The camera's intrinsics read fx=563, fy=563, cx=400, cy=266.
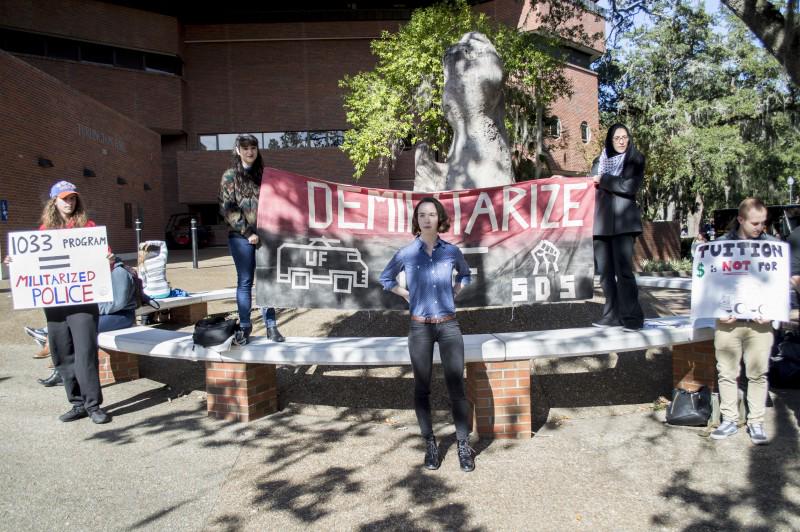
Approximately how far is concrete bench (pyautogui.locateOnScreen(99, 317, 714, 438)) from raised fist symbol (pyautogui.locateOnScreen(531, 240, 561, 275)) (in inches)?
28.1

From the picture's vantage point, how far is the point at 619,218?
4.85 m

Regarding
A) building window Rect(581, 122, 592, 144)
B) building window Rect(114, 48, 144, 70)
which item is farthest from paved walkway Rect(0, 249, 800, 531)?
building window Rect(581, 122, 592, 144)

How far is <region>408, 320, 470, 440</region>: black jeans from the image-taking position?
388 cm

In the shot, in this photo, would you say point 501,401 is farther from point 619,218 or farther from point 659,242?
point 659,242

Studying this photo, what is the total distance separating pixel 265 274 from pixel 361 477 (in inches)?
85.4

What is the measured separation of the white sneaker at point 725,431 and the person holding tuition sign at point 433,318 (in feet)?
6.45

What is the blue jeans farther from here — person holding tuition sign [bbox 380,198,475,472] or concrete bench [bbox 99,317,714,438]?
person holding tuition sign [bbox 380,198,475,472]

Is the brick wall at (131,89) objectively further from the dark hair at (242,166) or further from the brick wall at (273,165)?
the dark hair at (242,166)

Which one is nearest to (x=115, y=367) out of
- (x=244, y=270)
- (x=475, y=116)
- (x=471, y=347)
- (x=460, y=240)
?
(x=244, y=270)

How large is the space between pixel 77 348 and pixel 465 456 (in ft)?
11.2

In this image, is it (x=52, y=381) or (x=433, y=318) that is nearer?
(x=433, y=318)

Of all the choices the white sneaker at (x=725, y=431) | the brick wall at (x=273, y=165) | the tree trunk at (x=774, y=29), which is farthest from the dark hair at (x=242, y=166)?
the brick wall at (x=273, y=165)

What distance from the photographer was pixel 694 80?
91.1 feet

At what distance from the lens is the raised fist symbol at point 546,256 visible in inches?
216
